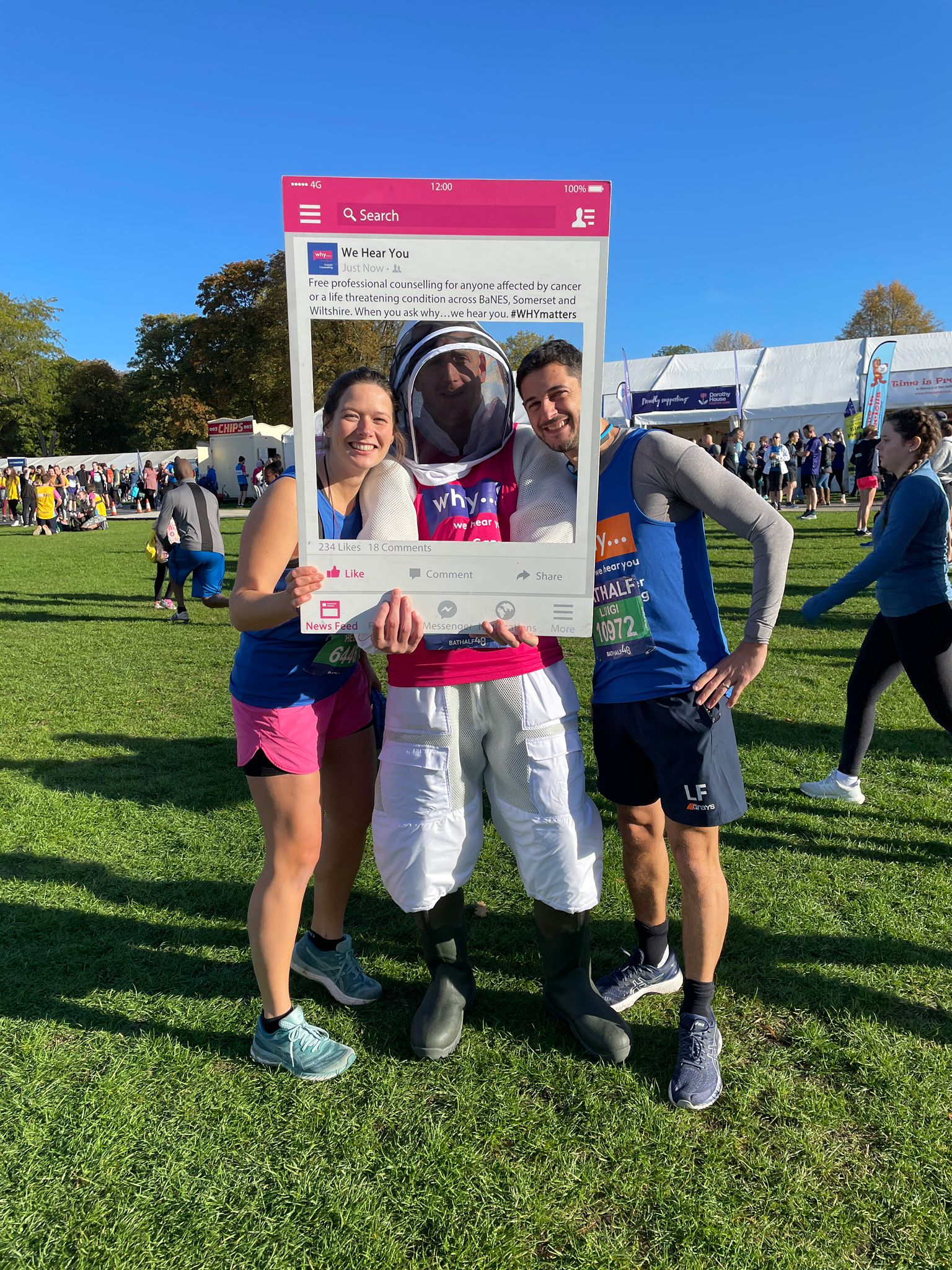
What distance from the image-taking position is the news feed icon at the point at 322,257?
1.79 metres

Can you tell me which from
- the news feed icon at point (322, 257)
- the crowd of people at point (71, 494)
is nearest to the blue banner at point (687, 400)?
the crowd of people at point (71, 494)

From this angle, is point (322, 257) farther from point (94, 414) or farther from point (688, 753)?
point (94, 414)

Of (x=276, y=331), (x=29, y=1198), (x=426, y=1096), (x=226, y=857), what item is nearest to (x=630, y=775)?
(x=426, y=1096)

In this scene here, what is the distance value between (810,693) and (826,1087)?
4375 millimetres

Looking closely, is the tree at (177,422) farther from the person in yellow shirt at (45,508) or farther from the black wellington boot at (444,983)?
the black wellington boot at (444,983)

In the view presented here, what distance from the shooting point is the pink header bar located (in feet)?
5.82

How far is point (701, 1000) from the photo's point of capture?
2.39 meters

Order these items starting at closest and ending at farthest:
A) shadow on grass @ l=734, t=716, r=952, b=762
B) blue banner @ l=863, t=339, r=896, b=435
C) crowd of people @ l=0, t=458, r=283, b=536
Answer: shadow on grass @ l=734, t=716, r=952, b=762 → blue banner @ l=863, t=339, r=896, b=435 → crowd of people @ l=0, t=458, r=283, b=536

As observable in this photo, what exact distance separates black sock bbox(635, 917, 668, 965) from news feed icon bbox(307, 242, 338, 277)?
90.4 inches

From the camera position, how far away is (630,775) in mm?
2447

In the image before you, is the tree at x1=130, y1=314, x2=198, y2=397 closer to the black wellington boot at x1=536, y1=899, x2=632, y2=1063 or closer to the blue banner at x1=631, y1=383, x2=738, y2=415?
the blue banner at x1=631, y1=383, x2=738, y2=415

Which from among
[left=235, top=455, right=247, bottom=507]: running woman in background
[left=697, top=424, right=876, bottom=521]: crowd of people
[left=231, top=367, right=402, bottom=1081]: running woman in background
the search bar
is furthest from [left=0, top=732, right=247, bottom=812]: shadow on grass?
[left=235, top=455, right=247, bottom=507]: running woman in background

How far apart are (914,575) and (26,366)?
64.2 m

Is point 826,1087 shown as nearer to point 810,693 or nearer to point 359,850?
point 359,850
